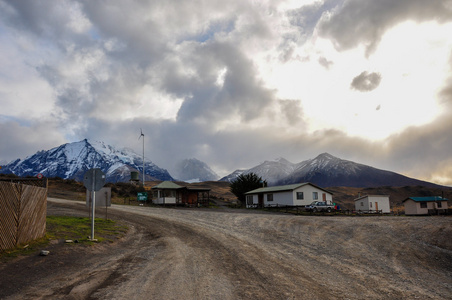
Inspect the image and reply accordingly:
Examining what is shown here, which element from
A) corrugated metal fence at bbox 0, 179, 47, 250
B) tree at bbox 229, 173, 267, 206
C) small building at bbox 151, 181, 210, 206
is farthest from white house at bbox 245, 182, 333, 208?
corrugated metal fence at bbox 0, 179, 47, 250

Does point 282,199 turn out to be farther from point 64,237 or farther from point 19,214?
point 19,214

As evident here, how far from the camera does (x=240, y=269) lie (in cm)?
932

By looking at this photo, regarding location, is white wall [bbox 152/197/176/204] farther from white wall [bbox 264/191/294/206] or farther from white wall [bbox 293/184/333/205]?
white wall [bbox 293/184/333/205]

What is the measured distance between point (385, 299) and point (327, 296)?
149 cm

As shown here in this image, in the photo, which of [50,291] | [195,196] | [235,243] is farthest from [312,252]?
[195,196]

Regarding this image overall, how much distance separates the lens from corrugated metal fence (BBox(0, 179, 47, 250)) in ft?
32.3

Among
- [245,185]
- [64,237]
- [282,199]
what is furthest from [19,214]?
[245,185]

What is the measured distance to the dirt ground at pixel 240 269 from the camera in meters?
7.14

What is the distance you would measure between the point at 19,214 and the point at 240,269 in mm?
8368

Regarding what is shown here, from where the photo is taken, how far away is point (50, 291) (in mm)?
6973

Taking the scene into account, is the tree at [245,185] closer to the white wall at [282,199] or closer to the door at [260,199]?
the door at [260,199]

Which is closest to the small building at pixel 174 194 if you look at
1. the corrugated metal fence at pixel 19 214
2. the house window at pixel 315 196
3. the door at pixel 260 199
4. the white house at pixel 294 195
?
the door at pixel 260 199

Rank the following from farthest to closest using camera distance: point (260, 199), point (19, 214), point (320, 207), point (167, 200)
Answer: point (260, 199) < point (167, 200) < point (320, 207) < point (19, 214)

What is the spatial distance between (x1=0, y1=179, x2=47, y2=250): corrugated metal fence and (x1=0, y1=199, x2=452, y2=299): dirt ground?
1125 millimetres
